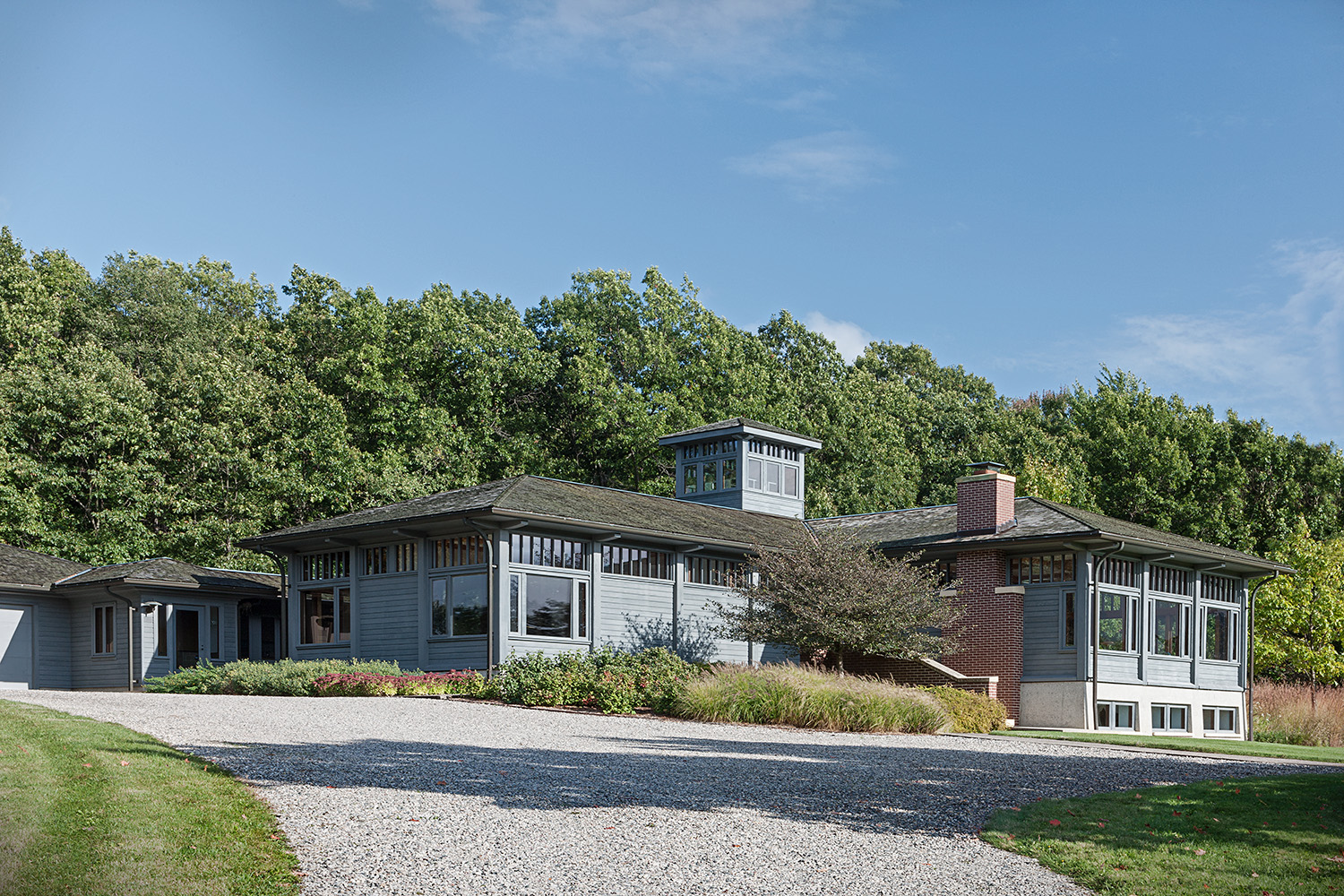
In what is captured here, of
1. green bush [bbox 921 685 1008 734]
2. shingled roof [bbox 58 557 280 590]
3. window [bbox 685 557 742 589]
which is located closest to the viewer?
green bush [bbox 921 685 1008 734]

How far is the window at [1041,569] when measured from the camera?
24.8 metres

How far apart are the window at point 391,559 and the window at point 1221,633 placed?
18688mm

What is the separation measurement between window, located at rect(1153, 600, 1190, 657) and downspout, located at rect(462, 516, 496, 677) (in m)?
14.7

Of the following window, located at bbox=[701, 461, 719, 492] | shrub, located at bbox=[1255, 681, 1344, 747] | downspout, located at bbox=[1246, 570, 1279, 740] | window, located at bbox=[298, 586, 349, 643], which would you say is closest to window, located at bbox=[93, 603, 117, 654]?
window, located at bbox=[298, 586, 349, 643]

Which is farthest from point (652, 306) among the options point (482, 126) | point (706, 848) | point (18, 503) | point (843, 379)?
point (706, 848)

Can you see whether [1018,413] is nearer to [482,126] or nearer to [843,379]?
[843,379]

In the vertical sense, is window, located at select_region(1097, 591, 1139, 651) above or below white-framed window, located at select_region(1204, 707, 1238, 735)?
above

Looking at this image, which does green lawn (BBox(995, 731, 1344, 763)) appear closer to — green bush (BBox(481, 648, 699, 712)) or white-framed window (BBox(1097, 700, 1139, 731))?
white-framed window (BBox(1097, 700, 1139, 731))

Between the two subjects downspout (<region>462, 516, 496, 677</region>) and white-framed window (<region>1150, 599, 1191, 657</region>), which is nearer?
downspout (<region>462, 516, 496, 677</region>)

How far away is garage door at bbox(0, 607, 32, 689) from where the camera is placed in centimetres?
2852

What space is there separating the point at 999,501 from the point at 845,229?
902 cm

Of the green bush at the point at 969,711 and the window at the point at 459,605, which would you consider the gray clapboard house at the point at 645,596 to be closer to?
the window at the point at 459,605

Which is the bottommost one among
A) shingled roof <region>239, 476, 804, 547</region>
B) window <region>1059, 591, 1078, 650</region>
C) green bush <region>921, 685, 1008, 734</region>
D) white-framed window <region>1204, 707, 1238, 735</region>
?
white-framed window <region>1204, 707, 1238, 735</region>

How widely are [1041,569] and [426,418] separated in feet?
74.4
